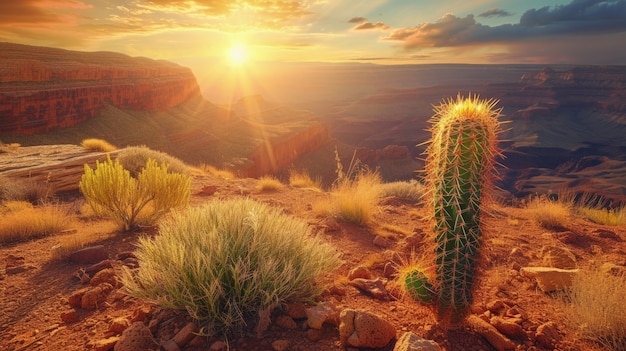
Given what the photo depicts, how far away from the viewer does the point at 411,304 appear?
11.7ft

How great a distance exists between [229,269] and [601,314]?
130 inches

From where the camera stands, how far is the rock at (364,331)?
267 centimetres

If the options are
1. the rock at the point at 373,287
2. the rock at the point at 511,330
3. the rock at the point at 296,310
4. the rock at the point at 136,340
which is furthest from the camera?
the rock at the point at 373,287

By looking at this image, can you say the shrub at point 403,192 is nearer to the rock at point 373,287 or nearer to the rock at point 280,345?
the rock at point 373,287

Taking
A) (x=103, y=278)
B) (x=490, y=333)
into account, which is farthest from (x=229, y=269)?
(x=490, y=333)

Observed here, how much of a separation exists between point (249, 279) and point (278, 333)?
0.49 meters

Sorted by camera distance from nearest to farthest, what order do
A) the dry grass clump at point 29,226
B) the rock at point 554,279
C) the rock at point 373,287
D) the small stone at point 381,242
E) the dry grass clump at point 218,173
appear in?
the rock at point 373,287 → the rock at point 554,279 → the dry grass clump at point 29,226 → the small stone at point 381,242 → the dry grass clump at point 218,173

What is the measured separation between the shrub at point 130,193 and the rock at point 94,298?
2.19 metres

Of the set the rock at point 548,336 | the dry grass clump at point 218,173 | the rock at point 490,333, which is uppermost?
the rock at point 490,333

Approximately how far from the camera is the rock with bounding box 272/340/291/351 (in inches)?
103

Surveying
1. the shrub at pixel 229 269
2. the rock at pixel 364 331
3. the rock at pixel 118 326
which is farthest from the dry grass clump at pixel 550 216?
the rock at pixel 118 326

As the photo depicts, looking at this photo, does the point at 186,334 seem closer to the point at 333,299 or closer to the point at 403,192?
the point at 333,299

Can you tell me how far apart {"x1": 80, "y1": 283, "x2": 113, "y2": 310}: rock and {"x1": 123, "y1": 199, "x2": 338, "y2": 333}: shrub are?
536 millimetres

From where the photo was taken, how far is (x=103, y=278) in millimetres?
3859
